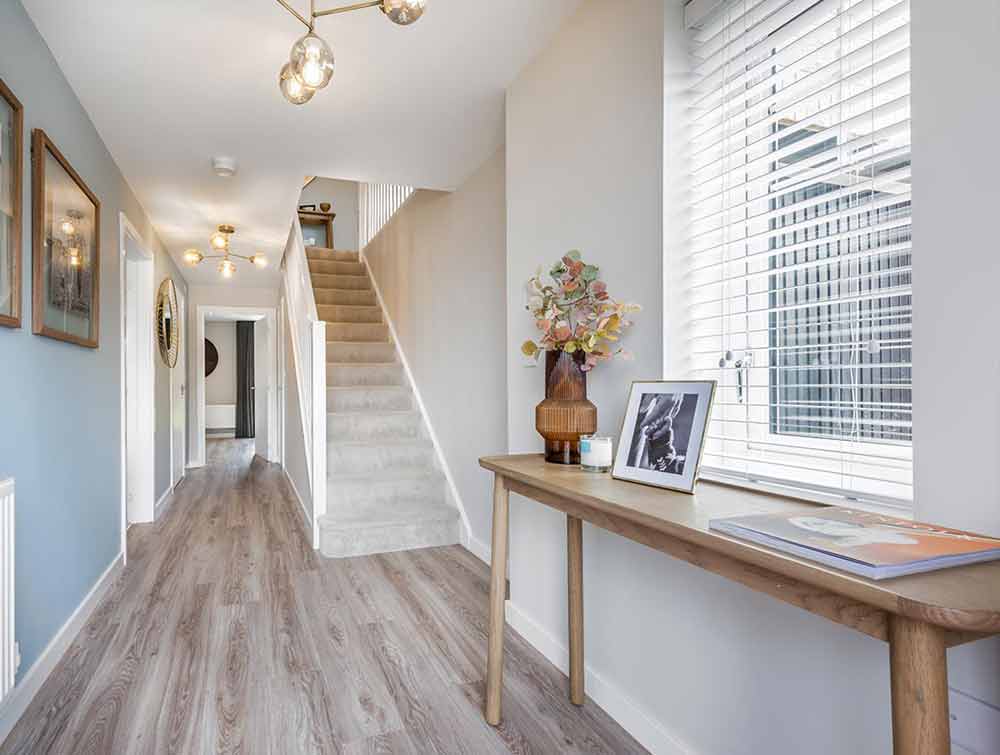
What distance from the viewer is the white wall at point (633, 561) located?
48.4 inches

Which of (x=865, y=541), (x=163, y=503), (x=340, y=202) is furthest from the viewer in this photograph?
(x=340, y=202)

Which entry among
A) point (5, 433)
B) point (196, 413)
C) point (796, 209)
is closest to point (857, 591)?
point (796, 209)

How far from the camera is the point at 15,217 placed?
1.83 metres

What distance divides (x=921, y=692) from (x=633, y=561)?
3.67ft

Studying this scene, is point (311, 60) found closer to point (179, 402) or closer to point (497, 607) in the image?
point (497, 607)

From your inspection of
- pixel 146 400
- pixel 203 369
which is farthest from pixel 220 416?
pixel 146 400

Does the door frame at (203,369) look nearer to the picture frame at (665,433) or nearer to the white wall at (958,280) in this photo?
the picture frame at (665,433)

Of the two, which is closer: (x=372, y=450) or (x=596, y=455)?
(x=596, y=455)

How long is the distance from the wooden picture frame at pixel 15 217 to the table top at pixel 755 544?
1.53 meters

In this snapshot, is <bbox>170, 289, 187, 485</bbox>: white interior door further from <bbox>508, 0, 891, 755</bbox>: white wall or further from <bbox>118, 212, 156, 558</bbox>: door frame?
<bbox>508, 0, 891, 755</bbox>: white wall

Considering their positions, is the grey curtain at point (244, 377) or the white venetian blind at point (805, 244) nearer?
the white venetian blind at point (805, 244)

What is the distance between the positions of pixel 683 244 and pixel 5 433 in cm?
202

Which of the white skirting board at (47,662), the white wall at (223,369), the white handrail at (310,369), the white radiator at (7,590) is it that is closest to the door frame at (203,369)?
the white handrail at (310,369)

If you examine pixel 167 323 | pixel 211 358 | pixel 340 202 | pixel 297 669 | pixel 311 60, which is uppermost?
pixel 340 202
